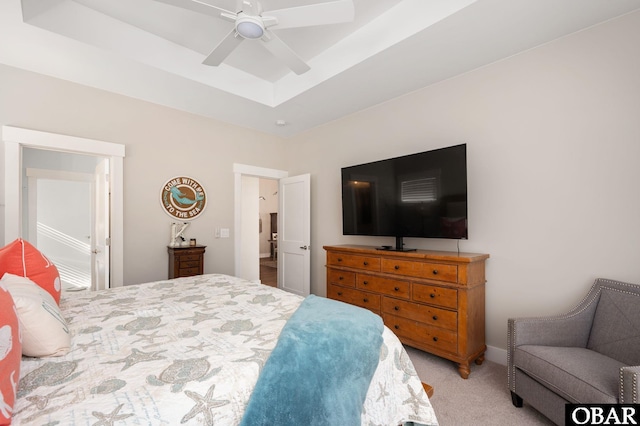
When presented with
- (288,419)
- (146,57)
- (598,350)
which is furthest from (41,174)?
(598,350)

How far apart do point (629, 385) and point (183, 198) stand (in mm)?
4076

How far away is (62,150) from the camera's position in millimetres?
2869

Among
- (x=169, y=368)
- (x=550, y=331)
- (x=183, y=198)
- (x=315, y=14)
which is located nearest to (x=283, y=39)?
(x=315, y=14)

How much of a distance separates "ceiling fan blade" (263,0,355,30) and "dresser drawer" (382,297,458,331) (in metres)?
2.31

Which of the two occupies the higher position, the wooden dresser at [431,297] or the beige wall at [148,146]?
the beige wall at [148,146]

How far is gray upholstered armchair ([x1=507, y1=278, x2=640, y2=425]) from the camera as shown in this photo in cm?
155

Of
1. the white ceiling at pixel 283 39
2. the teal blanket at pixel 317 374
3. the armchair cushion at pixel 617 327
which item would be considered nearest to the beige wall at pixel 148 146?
the white ceiling at pixel 283 39

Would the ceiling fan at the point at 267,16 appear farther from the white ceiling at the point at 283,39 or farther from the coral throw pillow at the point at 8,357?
the coral throw pillow at the point at 8,357

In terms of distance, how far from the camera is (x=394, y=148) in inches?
134

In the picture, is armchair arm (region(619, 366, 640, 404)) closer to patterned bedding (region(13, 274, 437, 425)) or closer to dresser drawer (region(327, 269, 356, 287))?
patterned bedding (region(13, 274, 437, 425))

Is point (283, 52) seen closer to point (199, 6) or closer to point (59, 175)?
point (199, 6)

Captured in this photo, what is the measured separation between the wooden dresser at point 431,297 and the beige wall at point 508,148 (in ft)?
1.15

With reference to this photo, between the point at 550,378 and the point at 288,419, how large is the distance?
65.1 inches

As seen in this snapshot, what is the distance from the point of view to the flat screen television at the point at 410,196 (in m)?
2.55
